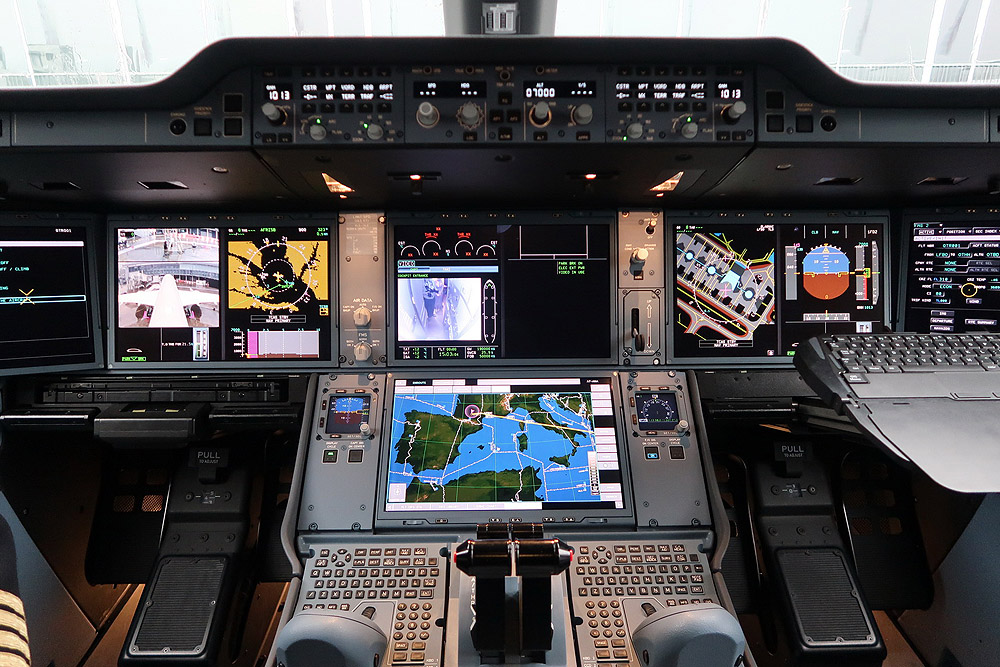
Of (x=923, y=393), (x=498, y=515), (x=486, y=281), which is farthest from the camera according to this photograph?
(x=486, y=281)

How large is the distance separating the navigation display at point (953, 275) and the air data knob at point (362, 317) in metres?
2.14

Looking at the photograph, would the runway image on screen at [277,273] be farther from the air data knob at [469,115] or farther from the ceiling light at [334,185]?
the air data knob at [469,115]

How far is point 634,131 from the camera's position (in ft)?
5.21

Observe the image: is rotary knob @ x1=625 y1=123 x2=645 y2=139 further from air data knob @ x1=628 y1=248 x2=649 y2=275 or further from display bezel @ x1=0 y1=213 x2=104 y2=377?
display bezel @ x1=0 y1=213 x2=104 y2=377

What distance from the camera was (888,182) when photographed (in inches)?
75.7

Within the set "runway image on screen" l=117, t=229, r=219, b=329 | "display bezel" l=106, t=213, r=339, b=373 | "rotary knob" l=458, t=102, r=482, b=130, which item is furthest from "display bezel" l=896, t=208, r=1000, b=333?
"runway image on screen" l=117, t=229, r=219, b=329

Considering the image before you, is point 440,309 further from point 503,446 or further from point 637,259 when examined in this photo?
point 637,259

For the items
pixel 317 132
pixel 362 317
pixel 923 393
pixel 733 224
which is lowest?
pixel 923 393

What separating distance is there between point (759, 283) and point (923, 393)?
2.44 ft

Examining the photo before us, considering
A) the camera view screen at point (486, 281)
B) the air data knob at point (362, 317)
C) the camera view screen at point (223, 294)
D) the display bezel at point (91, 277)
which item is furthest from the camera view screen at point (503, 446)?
the display bezel at point (91, 277)

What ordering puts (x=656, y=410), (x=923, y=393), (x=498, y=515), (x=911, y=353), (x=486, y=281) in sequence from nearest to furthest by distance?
(x=923, y=393) → (x=911, y=353) → (x=498, y=515) → (x=656, y=410) → (x=486, y=281)

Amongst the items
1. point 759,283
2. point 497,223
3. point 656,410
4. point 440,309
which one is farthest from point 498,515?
point 759,283

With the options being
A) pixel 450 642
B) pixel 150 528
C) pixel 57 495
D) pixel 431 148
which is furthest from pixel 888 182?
pixel 57 495

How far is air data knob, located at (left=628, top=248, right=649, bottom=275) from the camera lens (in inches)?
83.7
